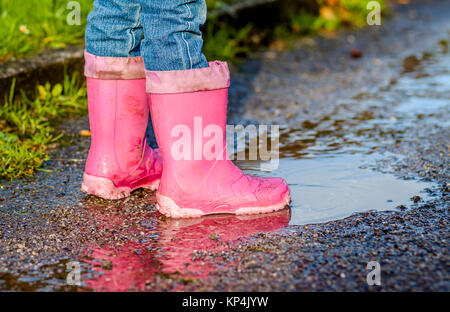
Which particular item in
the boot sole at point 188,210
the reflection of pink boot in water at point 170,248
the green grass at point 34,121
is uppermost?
the green grass at point 34,121

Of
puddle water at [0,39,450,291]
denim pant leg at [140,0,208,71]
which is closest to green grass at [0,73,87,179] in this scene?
puddle water at [0,39,450,291]

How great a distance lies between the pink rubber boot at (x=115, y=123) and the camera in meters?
2.15

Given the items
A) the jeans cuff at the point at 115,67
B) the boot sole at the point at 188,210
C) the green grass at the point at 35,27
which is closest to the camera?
the boot sole at the point at 188,210

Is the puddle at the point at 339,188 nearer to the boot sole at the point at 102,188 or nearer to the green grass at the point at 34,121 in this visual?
the boot sole at the point at 102,188

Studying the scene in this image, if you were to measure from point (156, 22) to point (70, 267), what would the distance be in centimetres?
78

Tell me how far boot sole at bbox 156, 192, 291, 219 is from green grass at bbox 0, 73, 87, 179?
0.71m

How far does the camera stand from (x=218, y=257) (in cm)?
171

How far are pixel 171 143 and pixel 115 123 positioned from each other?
299 mm

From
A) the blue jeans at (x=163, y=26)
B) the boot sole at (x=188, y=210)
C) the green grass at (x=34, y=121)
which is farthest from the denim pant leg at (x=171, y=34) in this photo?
the green grass at (x=34, y=121)

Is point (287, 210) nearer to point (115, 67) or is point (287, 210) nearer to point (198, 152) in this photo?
point (198, 152)

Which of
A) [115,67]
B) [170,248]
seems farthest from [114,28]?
[170,248]

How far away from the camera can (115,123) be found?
218 centimetres

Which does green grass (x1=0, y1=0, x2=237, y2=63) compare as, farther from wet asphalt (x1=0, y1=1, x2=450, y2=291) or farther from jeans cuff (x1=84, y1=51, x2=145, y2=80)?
jeans cuff (x1=84, y1=51, x2=145, y2=80)
